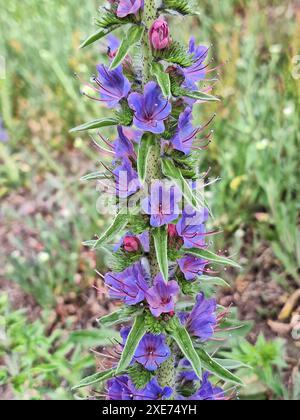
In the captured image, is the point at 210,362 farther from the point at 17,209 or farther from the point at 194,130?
the point at 17,209

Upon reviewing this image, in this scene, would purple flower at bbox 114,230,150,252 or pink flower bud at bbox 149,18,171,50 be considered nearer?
pink flower bud at bbox 149,18,171,50

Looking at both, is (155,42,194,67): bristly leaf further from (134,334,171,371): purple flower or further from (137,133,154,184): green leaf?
(134,334,171,371): purple flower

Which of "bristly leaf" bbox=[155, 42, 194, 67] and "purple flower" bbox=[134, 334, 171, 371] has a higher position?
"bristly leaf" bbox=[155, 42, 194, 67]

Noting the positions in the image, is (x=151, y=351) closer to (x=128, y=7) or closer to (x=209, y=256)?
(x=209, y=256)

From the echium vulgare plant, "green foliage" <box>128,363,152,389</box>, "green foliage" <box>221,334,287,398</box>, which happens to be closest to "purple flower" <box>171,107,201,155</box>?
the echium vulgare plant

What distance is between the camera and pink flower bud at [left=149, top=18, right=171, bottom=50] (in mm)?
1657

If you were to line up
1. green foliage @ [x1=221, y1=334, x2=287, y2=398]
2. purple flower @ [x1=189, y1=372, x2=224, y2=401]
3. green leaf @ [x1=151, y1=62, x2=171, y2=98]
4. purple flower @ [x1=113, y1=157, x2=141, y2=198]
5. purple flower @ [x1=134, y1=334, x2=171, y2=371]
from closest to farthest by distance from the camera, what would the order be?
green leaf @ [x1=151, y1=62, x2=171, y2=98]
purple flower @ [x1=113, y1=157, x2=141, y2=198]
purple flower @ [x1=134, y1=334, x2=171, y2=371]
purple flower @ [x1=189, y1=372, x2=224, y2=401]
green foliage @ [x1=221, y1=334, x2=287, y2=398]

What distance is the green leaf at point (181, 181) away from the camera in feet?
5.50

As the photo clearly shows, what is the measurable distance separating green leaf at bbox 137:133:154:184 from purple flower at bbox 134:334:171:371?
0.60m

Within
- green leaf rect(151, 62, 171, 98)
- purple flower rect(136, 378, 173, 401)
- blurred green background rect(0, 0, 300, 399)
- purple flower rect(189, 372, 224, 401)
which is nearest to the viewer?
green leaf rect(151, 62, 171, 98)

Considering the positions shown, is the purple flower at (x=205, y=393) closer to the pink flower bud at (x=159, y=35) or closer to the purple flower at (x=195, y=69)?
the purple flower at (x=195, y=69)

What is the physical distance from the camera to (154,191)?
1831 mm

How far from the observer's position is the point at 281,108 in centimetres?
412

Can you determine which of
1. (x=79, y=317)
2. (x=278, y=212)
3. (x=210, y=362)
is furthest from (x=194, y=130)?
(x=79, y=317)
